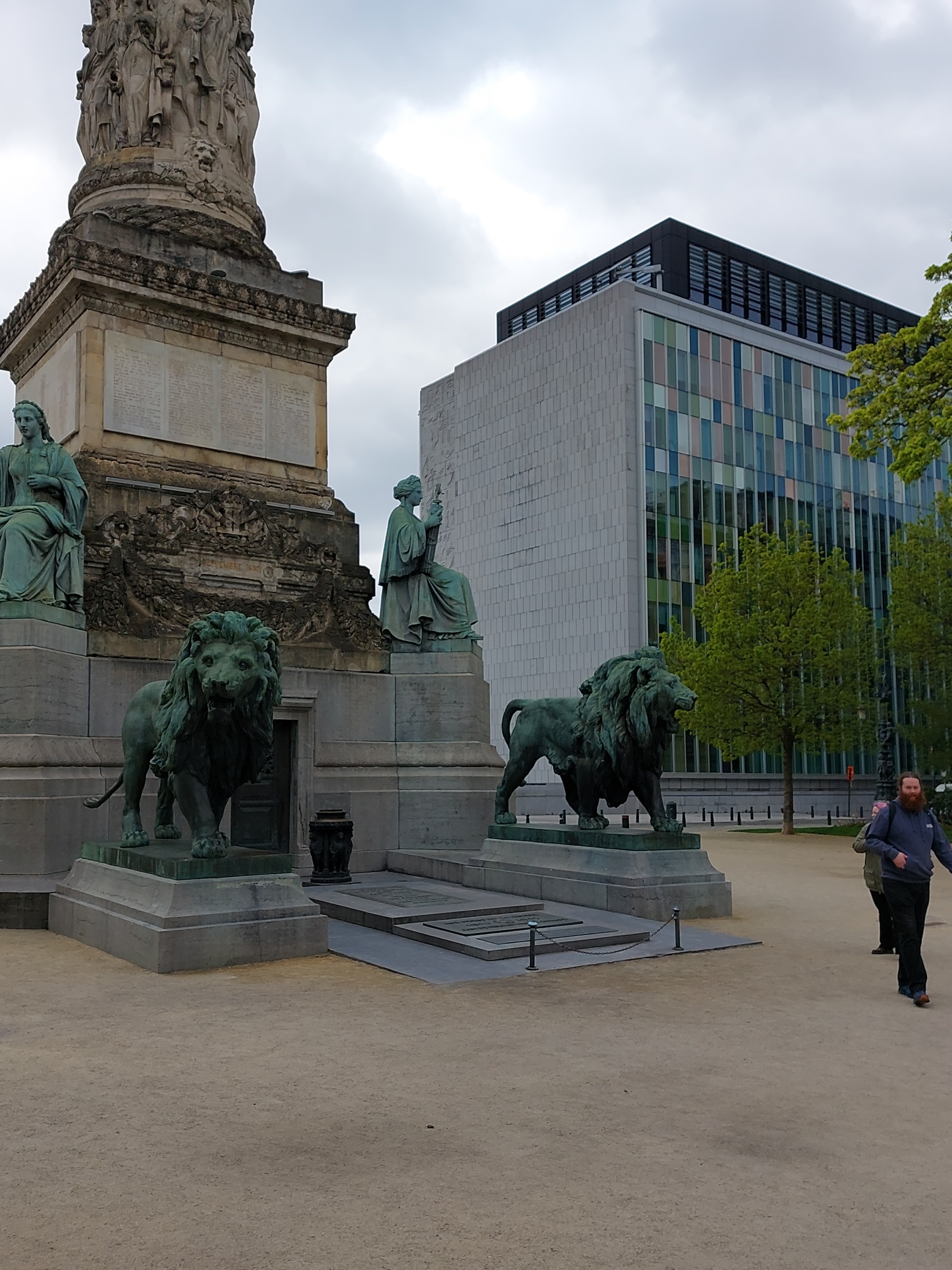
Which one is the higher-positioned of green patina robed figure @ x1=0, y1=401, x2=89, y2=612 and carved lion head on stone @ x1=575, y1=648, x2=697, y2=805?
green patina robed figure @ x1=0, y1=401, x2=89, y2=612

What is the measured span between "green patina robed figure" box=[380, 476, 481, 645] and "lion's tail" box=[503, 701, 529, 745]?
268 cm

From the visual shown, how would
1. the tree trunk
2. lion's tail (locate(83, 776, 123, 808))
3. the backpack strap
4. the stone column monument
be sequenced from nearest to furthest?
the backpack strap
lion's tail (locate(83, 776, 123, 808))
the stone column monument
the tree trunk

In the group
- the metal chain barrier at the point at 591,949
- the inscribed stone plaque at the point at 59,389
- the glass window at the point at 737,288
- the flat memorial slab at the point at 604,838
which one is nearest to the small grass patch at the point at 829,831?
the flat memorial slab at the point at 604,838

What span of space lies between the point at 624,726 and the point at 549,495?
4912 centimetres

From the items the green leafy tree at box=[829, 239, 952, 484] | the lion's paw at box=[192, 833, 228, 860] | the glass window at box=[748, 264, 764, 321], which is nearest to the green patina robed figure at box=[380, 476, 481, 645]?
the lion's paw at box=[192, 833, 228, 860]

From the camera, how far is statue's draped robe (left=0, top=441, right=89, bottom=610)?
1427 cm

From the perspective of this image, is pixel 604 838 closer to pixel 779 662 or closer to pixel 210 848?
pixel 210 848

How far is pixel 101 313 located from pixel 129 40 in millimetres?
5592

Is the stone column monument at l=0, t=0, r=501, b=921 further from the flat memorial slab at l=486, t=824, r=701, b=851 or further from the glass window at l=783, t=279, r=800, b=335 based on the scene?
the glass window at l=783, t=279, r=800, b=335

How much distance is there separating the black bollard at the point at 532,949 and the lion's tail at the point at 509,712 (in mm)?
5281

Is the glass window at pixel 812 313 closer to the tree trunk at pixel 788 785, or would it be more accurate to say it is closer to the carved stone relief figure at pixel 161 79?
the tree trunk at pixel 788 785

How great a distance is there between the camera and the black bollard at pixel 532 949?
977cm

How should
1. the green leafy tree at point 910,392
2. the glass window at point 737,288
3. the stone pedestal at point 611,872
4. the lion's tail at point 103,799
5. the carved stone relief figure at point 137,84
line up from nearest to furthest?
the lion's tail at point 103,799 → the stone pedestal at point 611,872 → the carved stone relief figure at point 137,84 → the green leafy tree at point 910,392 → the glass window at point 737,288

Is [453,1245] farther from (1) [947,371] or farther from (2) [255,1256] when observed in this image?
(1) [947,371]
